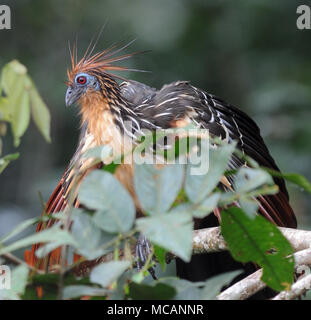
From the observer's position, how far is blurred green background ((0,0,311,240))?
6.00 m

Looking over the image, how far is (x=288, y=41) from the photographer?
21.3ft

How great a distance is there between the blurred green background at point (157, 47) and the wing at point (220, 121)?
6.85 ft

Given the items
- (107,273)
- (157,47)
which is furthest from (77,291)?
(157,47)

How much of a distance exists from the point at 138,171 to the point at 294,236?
127 cm

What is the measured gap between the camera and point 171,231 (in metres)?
1.09

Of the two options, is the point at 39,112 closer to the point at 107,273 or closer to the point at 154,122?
the point at 107,273

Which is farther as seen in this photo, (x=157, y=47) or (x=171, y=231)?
(x=157, y=47)

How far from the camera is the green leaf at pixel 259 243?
4.84 feet

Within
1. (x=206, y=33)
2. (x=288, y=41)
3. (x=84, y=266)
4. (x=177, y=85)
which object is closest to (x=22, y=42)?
(x=206, y=33)

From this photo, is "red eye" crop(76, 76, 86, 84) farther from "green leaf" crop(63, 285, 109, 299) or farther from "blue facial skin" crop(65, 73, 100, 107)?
"green leaf" crop(63, 285, 109, 299)

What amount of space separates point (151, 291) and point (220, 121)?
218 centimetres

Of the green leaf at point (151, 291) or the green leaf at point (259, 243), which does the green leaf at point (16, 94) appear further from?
the green leaf at point (259, 243)

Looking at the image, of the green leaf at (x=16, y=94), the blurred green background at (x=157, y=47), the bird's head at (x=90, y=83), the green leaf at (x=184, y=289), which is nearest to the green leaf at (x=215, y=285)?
the green leaf at (x=184, y=289)
